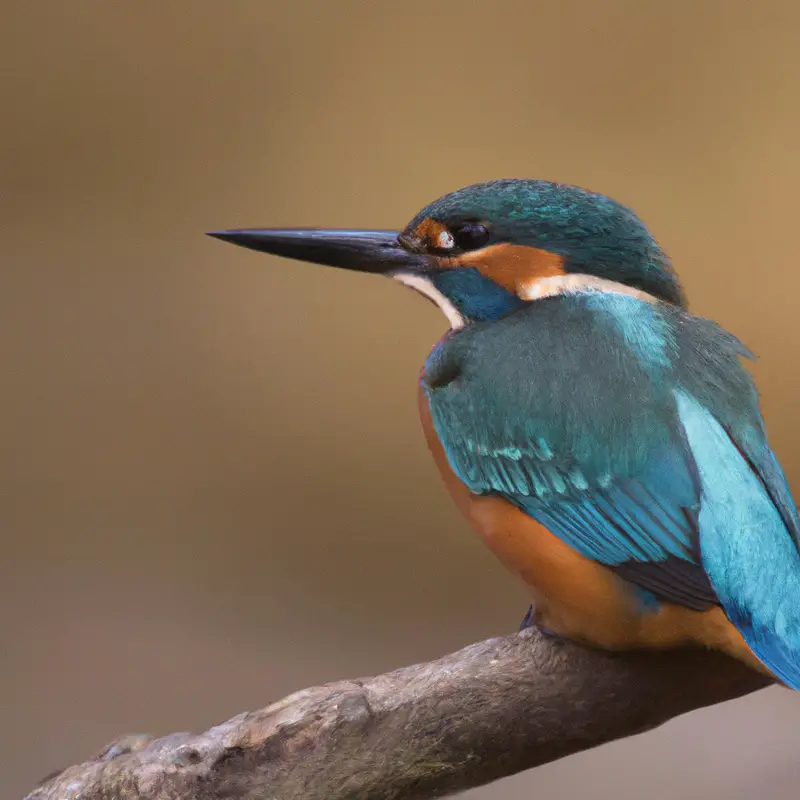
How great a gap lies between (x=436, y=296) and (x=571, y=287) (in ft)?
0.44

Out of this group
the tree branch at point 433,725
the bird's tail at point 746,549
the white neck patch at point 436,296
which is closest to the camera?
the bird's tail at point 746,549

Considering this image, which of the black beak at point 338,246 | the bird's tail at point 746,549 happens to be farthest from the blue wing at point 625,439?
the black beak at point 338,246

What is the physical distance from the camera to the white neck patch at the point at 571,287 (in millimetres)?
994

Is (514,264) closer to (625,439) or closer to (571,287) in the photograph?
(571,287)

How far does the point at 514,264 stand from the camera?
3.25ft

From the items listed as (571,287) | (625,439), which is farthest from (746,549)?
(571,287)

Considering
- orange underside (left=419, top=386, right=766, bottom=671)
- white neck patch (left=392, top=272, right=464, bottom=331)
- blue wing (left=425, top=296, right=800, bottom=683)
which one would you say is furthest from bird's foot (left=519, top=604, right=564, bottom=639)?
white neck patch (left=392, top=272, right=464, bottom=331)

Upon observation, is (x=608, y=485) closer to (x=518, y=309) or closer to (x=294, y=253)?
(x=518, y=309)

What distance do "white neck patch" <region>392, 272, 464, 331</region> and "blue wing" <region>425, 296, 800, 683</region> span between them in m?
0.04

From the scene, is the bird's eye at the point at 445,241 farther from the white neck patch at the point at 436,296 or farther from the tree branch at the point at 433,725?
the tree branch at the point at 433,725

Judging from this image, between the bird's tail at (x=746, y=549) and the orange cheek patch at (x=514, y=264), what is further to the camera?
the orange cheek patch at (x=514, y=264)

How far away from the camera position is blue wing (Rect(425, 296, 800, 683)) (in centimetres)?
84

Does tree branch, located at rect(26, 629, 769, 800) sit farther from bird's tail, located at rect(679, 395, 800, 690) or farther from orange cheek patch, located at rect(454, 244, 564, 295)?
orange cheek patch, located at rect(454, 244, 564, 295)

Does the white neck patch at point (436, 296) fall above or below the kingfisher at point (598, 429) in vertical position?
above
